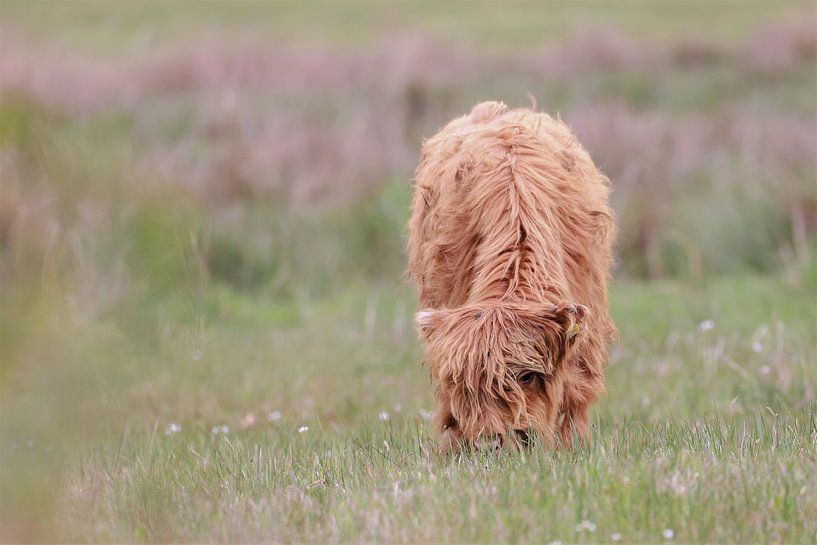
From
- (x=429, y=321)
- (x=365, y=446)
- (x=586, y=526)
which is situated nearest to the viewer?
(x=586, y=526)

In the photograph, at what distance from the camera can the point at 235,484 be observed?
4742mm

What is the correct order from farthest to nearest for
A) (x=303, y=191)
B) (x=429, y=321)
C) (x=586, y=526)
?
(x=303, y=191) → (x=429, y=321) → (x=586, y=526)

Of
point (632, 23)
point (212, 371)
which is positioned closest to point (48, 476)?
point (212, 371)

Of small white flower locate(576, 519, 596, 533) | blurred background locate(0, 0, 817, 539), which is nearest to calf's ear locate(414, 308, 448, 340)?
blurred background locate(0, 0, 817, 539)

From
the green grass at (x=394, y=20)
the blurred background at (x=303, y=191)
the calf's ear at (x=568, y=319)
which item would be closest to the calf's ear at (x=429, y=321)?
the calf's ear at (x=568, y=319)

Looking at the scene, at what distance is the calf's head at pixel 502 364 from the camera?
4.77 m

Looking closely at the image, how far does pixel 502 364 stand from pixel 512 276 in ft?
2.20

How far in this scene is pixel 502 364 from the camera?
15.6 ft

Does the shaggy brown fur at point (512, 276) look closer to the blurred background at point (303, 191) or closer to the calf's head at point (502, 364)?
the calf's head at point (502, 364)

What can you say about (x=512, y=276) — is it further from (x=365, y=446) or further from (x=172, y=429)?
(x=172, y=429)

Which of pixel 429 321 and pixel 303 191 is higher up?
pixel 429 321

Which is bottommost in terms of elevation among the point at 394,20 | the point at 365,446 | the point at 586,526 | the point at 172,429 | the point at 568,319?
the point at 172,429

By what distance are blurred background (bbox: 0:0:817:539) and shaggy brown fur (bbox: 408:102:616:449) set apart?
122 centimetres

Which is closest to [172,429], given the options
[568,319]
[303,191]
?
[568,319]
